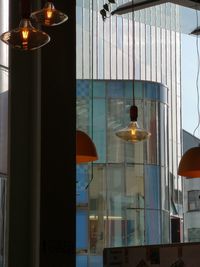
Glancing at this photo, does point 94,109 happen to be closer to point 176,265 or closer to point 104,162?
point 104,162

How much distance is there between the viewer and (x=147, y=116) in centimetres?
1889

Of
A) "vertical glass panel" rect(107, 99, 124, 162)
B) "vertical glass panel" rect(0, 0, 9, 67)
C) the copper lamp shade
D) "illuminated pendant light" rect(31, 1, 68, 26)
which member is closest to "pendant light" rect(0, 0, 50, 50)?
"illuminated pendant light" rect(31, 1, 68, 26)

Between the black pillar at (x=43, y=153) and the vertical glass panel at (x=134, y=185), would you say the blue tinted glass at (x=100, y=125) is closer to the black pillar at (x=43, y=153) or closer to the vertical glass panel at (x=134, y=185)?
the vertical glass panel at (x=134, y=185)

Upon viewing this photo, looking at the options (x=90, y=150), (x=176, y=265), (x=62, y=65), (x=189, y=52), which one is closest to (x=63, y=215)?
(x=62, y=65)

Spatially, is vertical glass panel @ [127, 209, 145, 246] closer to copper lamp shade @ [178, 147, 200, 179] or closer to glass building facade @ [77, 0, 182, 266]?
glass building facade @ [77, 0, 182, 266]

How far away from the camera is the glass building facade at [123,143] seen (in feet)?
58.3

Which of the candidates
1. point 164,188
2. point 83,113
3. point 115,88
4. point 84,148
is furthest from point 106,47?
point 84,148

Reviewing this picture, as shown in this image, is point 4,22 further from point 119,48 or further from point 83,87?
point 83,87

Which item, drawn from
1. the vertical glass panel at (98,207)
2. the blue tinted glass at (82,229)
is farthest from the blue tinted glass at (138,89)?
the blue tinted glass at (82,229)

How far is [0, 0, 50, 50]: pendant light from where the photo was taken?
2609 millimetres

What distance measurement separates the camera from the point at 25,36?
267 centimetres

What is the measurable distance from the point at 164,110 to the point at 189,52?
163 inches

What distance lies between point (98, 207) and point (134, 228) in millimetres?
1054

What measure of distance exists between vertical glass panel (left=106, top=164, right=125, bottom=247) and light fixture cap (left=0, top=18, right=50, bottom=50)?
15.2 m
